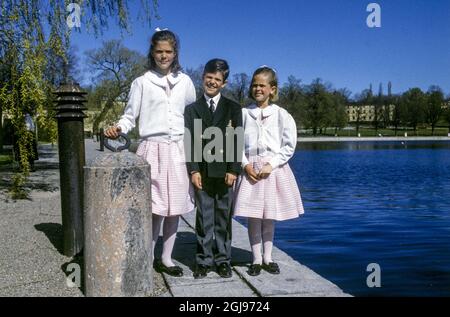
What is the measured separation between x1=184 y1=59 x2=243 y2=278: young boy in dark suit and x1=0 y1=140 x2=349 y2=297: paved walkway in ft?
0.89

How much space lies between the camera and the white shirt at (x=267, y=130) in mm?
4508

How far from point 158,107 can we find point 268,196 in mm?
1205

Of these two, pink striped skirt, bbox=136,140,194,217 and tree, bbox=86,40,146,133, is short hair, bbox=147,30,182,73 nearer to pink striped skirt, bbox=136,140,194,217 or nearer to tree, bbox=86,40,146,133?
pink striped skirt, bbox=136,140,194,217

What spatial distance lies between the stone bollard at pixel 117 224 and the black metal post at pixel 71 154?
5.43 feet

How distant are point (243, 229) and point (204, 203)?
7.14 ft

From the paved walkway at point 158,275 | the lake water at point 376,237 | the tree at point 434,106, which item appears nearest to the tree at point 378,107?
the tree at point 434,106

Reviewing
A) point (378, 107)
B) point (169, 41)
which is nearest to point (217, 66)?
point (169, 41)

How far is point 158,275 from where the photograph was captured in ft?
14.5

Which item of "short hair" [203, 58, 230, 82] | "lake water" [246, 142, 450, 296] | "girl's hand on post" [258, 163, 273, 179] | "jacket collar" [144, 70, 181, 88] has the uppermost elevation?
"short hair" [203, 58, 230, 82]

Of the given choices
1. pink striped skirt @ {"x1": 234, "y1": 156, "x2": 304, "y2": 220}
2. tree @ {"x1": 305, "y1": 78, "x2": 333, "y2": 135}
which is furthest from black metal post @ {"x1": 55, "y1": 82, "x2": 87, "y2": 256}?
tree @ {"x1": 305, "y1": 78, "x2": 333, "y2": 135}

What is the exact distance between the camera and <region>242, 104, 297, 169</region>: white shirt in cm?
451

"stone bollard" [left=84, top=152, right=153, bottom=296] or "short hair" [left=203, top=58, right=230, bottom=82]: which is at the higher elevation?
"short hair" [left=203, top=58, right=230, bottom=82]

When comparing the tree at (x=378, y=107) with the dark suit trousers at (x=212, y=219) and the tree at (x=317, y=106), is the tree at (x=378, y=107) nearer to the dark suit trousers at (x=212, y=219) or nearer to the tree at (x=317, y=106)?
the tree at (x=317, y=106)
